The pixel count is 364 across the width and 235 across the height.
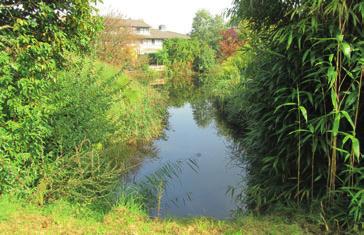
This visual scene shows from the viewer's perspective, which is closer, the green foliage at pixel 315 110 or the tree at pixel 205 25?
the green foliage at pixel 315 110

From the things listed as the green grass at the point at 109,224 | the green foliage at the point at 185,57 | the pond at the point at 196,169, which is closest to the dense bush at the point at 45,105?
the green grass at the point at 109,224

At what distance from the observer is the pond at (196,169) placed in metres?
6.38

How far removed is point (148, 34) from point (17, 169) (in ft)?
166

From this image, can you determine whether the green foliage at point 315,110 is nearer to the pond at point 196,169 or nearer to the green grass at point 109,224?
the green grass at point 109,224

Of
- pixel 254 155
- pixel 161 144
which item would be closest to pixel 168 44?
pixel 161 144

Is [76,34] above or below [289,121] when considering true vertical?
above

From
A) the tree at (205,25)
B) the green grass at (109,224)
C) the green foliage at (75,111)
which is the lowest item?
the green grass at (109,224)

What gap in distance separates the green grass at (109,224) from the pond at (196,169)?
931 millimetres

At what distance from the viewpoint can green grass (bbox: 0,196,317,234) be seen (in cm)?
351

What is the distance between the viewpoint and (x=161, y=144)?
36.4 ft

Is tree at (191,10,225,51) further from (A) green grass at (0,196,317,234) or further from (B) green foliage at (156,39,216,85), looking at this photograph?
(A) green grass at (0,196,317,234)

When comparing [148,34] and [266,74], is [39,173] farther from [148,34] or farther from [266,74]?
[148,34]

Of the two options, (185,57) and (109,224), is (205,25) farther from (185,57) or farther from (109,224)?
(109,224)

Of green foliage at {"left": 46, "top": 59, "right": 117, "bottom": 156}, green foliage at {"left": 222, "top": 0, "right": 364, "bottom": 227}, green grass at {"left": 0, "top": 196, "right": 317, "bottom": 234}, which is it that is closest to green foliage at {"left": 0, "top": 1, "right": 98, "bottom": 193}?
green foliage at {"left": 46, "top": 59, "right": 117, "bottom": 156}
